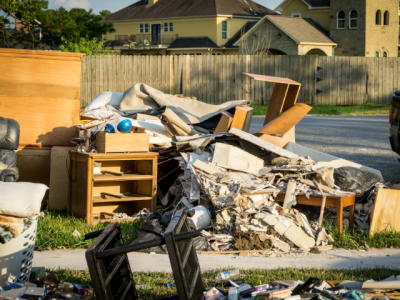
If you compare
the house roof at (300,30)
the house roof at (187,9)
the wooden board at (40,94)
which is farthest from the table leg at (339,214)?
the house roof at (187,9)

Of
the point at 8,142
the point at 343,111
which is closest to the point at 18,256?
the point at 8,142

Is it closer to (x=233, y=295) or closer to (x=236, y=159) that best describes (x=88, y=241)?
(x=236, y=159)

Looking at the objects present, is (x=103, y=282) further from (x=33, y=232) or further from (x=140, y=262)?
(x=140, y=262)

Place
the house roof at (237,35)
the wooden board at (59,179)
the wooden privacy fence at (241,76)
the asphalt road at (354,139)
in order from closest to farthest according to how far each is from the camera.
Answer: the wooden board at (59,179) < the asphalt road at (354,139) < the wooden privacy fence at (241,76) < the house roof at (237,35)

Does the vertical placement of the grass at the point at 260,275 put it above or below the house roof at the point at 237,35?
below

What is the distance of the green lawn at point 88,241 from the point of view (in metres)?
5.18

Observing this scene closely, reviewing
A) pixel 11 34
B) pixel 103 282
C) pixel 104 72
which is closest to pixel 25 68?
pixel 103 282

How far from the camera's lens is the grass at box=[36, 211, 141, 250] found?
17.0 ft

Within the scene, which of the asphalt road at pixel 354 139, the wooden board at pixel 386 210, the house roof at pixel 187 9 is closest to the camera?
the wooden board at pixel 386 210

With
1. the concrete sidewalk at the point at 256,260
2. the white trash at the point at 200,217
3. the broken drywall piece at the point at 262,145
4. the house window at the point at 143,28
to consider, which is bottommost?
the concrete sidewalk at the point at 256,260

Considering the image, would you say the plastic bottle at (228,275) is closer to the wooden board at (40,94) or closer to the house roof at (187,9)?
the wooden board at (40,94)

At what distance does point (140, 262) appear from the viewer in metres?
4.76

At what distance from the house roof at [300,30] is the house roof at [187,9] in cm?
1264

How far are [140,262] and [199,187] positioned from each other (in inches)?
61.2
